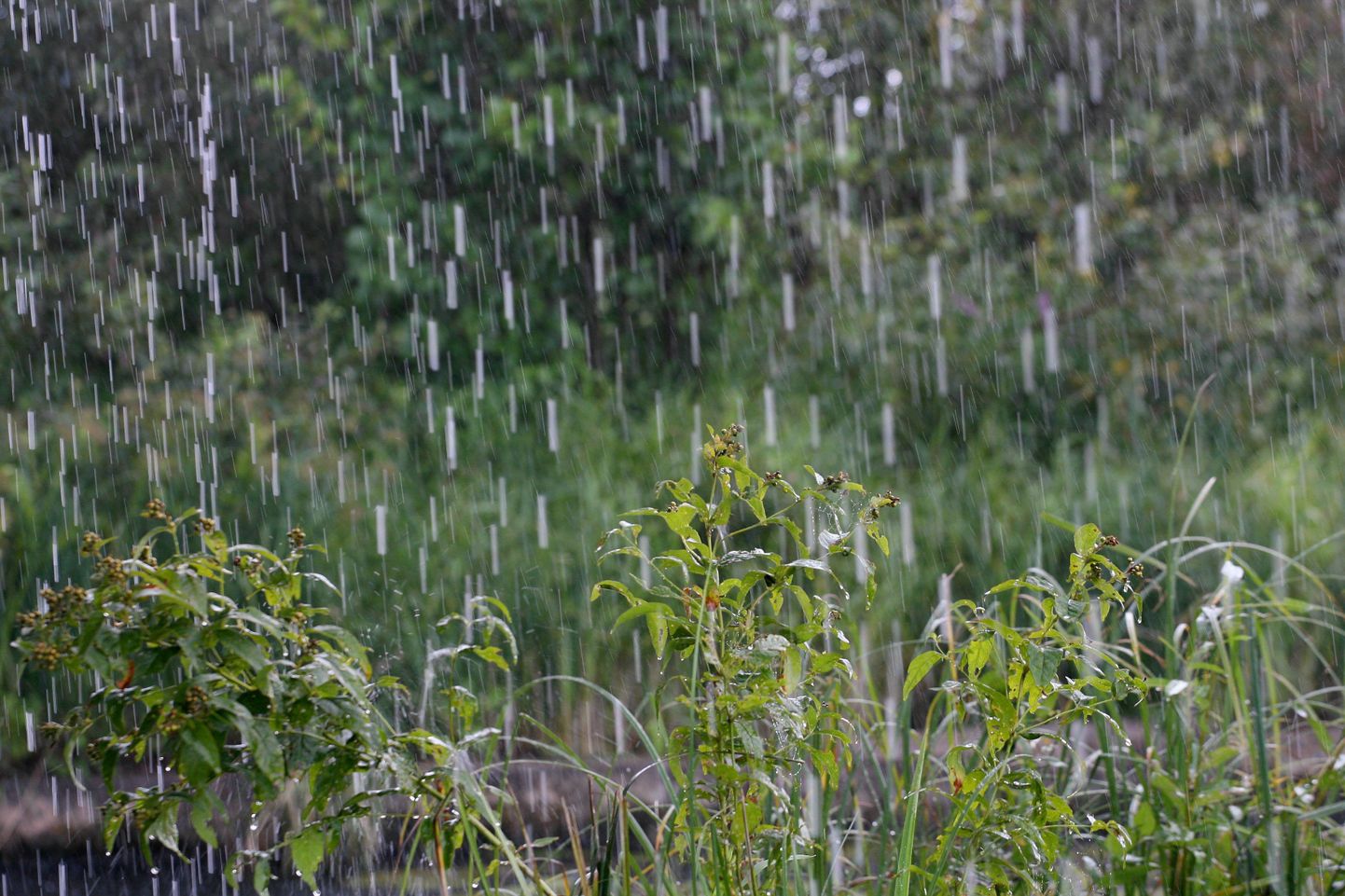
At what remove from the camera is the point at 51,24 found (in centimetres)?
580

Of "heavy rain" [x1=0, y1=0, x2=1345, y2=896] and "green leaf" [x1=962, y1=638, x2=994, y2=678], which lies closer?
"green leaf" [x1=962, y1=638, x2=994, y2=678]

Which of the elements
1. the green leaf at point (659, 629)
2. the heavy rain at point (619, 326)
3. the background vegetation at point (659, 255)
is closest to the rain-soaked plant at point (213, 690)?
the green leaf at point (659, 629)

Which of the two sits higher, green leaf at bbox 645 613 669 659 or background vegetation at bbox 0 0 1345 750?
background vegetation at bbox 0 0 1345 750

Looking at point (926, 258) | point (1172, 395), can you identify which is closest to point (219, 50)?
point (926, 258)

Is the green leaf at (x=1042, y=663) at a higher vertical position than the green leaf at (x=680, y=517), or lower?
lower

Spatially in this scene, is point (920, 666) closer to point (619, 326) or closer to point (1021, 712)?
point (1021, 712)

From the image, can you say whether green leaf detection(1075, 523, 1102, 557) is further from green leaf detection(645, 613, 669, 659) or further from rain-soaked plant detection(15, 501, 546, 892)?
rain-soaked plant detection(15, 501, 546, 892)

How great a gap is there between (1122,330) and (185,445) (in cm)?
386

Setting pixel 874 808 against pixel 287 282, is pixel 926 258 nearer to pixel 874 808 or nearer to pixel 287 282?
pixel 287 282

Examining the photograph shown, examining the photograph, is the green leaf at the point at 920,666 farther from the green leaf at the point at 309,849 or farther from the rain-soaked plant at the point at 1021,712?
the green leaf at the point at 309,849

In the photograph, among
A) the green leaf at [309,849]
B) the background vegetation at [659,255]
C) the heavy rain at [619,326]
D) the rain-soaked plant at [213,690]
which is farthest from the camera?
the background vegetation at [659,255]

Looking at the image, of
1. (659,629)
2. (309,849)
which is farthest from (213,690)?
(659,629)

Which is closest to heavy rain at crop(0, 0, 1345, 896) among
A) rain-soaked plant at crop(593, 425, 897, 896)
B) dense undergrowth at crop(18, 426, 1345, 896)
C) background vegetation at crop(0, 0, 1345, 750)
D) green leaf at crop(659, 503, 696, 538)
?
background vegetation at crop(0, 0, 1345, 750)

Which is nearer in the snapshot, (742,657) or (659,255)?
(742,657)
